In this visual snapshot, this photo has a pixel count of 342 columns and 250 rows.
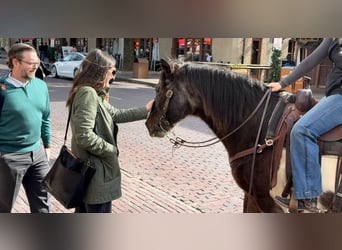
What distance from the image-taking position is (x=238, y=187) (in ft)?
6.55

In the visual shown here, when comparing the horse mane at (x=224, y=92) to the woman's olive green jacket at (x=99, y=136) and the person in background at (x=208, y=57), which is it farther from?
the woman's olive green jacket at (x=99, y=136)

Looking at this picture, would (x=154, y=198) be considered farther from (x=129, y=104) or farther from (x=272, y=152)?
(x=272, y=152)

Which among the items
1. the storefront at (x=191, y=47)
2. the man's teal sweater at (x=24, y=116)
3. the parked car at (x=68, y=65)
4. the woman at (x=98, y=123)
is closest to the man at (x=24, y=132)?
the man's teal sweater at (x=24, y=116)

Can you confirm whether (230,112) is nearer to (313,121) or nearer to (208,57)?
(208,57)

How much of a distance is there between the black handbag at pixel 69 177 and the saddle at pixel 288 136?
102cm

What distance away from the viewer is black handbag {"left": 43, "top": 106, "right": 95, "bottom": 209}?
181cm

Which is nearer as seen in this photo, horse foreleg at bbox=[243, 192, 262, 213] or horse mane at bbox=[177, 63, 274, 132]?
horse mane at bbox=[177, 63, 274, 132]

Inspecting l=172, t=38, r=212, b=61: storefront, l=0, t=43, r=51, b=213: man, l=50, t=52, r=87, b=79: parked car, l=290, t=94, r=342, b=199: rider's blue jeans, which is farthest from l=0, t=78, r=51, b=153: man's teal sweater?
l=290, t=94, r=342, b=199: rider's blue jeans

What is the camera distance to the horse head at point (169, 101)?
1.84 metres

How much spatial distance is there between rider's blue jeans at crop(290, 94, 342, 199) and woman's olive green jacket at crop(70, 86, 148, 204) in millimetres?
851

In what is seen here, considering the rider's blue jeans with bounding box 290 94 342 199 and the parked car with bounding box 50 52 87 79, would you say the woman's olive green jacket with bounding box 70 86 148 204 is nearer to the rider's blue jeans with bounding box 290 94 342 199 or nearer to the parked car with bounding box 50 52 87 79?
the parked car with bounding box 50 52 87 79
